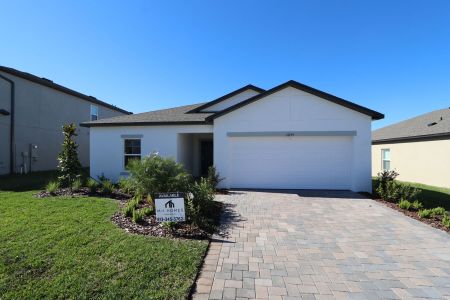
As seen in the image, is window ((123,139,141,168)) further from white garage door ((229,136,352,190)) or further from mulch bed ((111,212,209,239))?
mulch bed ((111,212,209,239))

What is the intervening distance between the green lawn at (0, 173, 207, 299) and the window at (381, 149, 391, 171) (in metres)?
17.6

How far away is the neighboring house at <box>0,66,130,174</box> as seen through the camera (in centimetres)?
1532

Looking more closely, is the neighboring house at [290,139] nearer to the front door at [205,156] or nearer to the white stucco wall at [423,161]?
the front door at [205,156]

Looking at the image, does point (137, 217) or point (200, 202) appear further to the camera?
point (200, 202)

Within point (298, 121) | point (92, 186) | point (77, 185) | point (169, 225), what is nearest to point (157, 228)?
point (169, 225)

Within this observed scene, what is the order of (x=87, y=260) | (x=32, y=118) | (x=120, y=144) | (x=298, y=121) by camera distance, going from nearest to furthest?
(x=87, y=260), (x=298, y=121), (x=120, y=144), (x=32, y=118)

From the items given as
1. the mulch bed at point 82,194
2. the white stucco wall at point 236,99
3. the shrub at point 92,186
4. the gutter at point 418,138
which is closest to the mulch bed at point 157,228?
the mulch bed at point 82,194

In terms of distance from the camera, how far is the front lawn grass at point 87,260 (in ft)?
10.9

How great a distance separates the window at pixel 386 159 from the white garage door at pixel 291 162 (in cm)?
921

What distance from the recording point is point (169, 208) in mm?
5645

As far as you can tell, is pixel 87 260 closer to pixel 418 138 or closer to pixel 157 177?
pixel 157 177

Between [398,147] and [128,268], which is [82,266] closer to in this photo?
[128,268]

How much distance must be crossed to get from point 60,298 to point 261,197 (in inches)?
287

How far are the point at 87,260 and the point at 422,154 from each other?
56.2 feet
